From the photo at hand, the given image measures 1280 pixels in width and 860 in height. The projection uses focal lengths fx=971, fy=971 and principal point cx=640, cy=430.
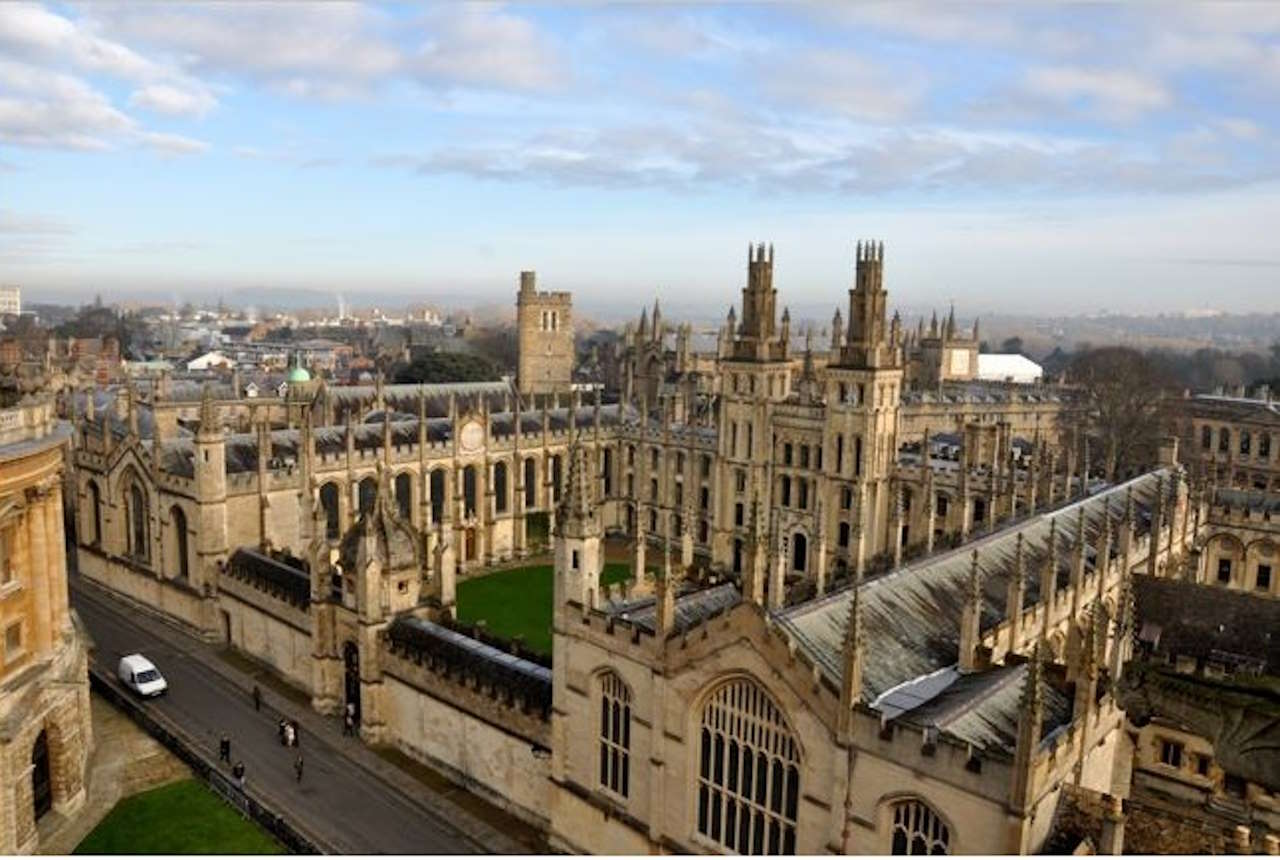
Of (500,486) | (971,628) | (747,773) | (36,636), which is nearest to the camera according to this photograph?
(747,773)

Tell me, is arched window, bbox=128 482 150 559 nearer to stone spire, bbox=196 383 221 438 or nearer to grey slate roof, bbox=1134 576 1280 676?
stone spire, bbox=196 383 221 438

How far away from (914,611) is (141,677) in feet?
83.9

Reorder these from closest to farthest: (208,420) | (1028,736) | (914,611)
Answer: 1. (1028,736)
2. (914,611)
3. (208,420)

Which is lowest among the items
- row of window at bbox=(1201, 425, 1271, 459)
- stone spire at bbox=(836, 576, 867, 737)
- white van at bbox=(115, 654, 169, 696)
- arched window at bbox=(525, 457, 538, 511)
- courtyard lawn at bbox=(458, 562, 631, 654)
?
courtyard lawn at bbox=(458, 562, 631, 654)

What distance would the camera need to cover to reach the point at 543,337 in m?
79.9

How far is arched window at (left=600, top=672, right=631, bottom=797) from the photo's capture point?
2209cm

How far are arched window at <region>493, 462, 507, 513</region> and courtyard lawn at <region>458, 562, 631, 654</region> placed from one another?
397 cm

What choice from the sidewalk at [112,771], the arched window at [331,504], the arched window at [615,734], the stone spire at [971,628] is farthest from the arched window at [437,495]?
the stone spire at [971,628]

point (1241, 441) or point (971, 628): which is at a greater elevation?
point (971, 628)

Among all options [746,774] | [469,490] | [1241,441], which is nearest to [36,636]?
[746,774]

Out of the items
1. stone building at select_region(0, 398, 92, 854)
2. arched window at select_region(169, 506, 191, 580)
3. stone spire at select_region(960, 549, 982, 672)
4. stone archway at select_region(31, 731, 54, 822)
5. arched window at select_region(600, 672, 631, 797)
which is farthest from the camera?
arched window at select_region(169, 506, 191, 580)

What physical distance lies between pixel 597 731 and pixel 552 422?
3387cm

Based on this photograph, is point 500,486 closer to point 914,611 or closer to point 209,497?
point 209,497

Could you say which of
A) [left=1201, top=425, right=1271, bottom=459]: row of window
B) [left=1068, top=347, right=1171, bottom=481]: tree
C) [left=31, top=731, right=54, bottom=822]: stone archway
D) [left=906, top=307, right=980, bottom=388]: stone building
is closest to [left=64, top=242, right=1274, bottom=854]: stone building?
[left=31, top=731, right=54, bottom=822]: stone archway
